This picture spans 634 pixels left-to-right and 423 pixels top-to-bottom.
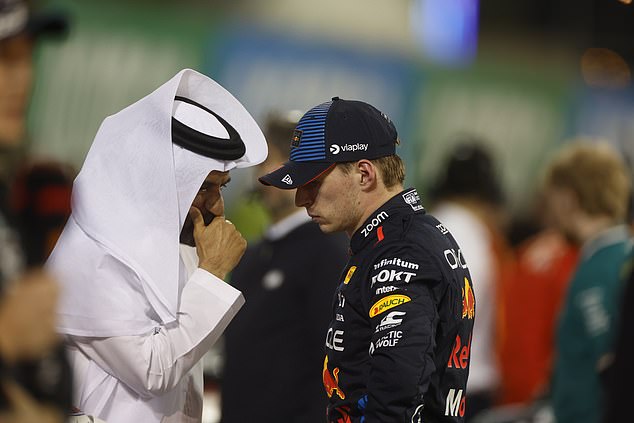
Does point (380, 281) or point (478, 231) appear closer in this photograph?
point (380, 281)

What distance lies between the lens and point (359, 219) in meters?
2.86

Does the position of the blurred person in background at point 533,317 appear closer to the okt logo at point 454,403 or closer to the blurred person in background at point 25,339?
the okt logo at point 454,403

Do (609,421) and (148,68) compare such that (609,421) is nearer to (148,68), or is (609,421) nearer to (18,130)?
(18,130)

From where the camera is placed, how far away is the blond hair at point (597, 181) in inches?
206

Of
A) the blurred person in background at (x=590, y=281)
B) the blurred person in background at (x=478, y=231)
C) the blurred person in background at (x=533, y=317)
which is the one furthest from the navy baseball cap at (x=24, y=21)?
the blurred person in background at (x=533, y=317)

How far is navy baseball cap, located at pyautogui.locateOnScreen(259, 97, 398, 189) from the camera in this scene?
111 inches

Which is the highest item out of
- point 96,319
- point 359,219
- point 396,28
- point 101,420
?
point 396,28

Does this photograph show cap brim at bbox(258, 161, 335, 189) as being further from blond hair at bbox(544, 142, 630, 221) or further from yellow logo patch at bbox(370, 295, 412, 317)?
blond hair at bbox(544, 142, 630, 221)

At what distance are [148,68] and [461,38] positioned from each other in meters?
4.19

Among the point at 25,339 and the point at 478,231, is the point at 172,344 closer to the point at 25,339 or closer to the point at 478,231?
the point at 25,339

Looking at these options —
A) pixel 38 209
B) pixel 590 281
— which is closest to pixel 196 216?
pixel 38 209

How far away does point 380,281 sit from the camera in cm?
264

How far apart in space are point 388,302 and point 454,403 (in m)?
0.36

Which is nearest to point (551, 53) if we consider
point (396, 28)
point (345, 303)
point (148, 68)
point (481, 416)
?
point (396, 28)
